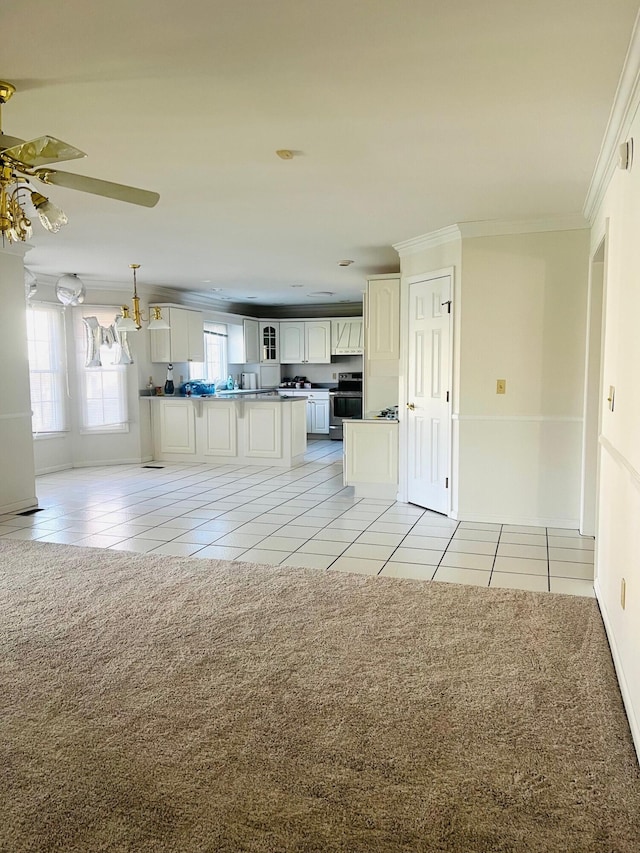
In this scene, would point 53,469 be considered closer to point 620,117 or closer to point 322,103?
point 322,103

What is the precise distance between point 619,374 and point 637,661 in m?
1.27

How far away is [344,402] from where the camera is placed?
10.4m

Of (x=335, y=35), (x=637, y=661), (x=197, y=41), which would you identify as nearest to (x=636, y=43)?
(x=335, y=35)

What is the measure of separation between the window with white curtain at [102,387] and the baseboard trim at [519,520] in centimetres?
494

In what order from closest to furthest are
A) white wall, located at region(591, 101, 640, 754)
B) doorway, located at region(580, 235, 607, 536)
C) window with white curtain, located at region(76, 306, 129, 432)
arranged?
white wall, located at region(591, 101, 640, 754) < doorway, located at region(580, 235, 607, 536) < window with white curtain, located at region(76, 306, 129, 432)

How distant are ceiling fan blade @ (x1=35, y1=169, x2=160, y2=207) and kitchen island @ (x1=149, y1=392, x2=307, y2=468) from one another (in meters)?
5.48

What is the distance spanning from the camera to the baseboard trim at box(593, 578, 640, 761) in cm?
209

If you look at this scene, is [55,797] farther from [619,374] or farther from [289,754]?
[619,374]

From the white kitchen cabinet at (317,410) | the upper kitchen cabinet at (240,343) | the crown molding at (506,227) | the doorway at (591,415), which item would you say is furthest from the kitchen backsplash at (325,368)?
the doorway at (591,415)

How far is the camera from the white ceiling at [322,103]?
1.98m

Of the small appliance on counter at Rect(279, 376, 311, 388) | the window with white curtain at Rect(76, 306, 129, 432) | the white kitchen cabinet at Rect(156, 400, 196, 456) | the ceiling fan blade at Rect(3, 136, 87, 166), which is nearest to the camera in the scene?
the ceiling fan blade at Rect(3, 136, 87, 166)

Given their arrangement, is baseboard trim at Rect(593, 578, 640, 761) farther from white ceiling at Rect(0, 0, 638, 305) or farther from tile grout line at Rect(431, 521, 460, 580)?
white ceiling at Rect(0, 0, 638, 305)

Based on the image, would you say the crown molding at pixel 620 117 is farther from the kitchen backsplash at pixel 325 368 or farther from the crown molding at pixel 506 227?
the kitchen backsplash at pixel 325 368

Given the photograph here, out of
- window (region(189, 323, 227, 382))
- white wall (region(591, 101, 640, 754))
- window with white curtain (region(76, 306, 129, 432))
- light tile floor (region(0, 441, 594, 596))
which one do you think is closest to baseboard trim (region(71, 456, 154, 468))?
window with white curtain (region(76, 306, 129, 432))
